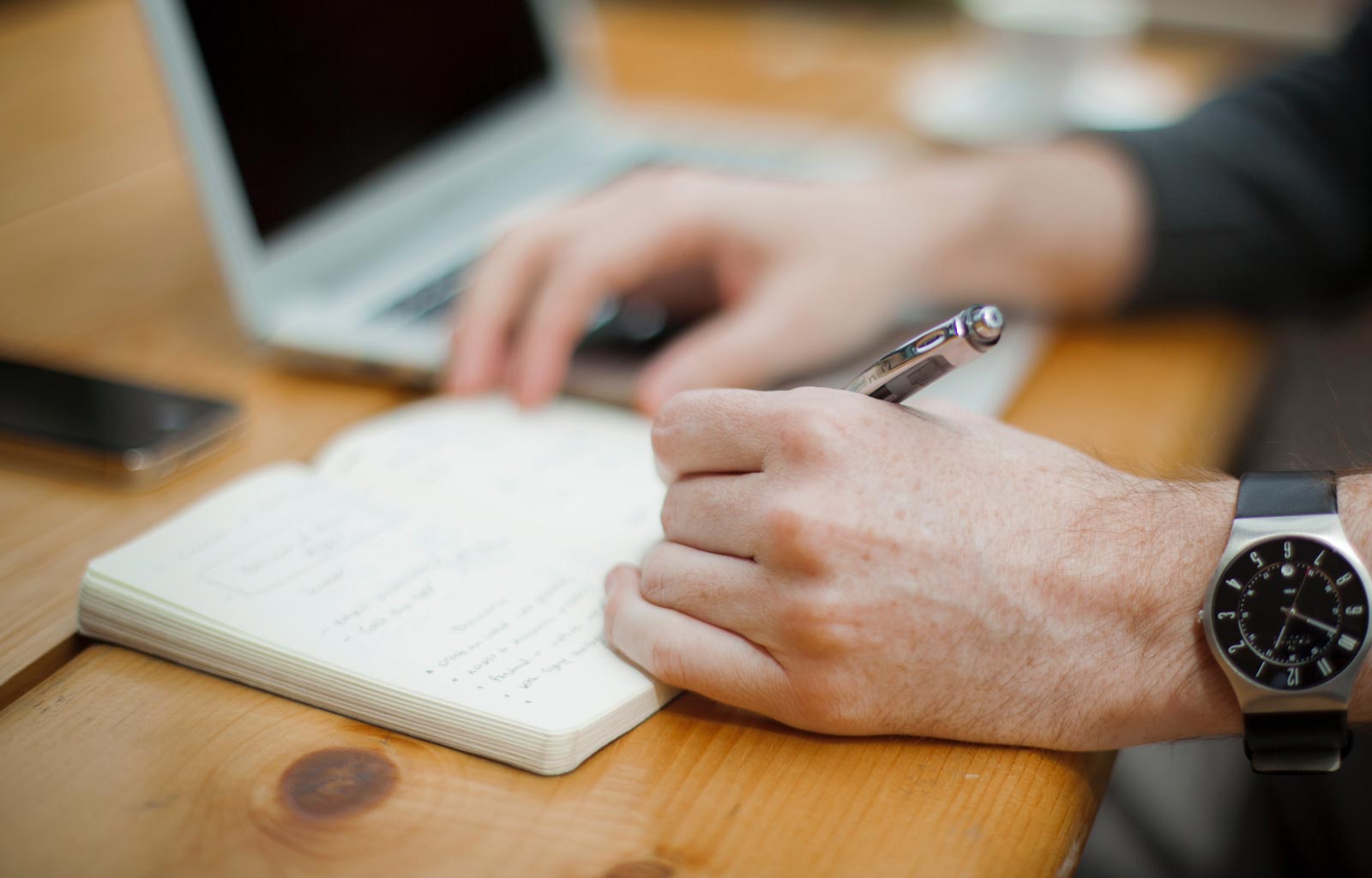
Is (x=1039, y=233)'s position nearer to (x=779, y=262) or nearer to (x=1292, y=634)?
(x=779, y=262)

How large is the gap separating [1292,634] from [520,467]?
40cm

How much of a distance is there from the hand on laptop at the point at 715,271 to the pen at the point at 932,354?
0.21 meters

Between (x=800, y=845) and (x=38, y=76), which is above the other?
(x=38, y=76)

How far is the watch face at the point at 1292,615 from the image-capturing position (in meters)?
0.47

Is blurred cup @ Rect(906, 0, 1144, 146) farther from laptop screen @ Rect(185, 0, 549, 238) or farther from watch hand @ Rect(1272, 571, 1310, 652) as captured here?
watch hand @ Rect(1272, 571, 1310, 652)

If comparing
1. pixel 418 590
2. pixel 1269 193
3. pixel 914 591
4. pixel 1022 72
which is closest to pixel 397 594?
pixel 418 590

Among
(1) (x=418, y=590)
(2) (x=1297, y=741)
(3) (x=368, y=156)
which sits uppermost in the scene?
(3) (x=368, y=156)

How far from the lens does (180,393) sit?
2.41 ft

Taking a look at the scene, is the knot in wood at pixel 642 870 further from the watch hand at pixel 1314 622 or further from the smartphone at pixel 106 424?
the smartphone at pixel 106 424

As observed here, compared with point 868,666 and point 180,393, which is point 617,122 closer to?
point 180,393

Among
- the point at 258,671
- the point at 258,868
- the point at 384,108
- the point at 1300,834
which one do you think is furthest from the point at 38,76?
the point at 1300,834

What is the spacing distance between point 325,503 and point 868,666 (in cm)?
30

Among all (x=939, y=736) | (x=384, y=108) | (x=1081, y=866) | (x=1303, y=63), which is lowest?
(x=1081, y=866)

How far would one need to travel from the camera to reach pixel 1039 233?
2.78 feet
